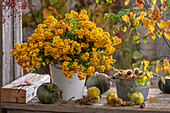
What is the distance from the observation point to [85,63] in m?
1.32

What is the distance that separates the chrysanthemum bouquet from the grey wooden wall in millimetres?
150

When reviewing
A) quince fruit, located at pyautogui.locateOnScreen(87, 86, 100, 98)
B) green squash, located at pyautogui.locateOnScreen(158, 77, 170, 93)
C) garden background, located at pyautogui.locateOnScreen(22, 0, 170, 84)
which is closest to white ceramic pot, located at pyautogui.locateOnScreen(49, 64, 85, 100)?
quince fruit, located at pyautogui.locateOnScreen(87, 86, 100, 98)

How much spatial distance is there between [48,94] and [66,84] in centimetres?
14

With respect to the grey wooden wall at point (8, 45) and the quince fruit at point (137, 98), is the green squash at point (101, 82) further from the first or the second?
the grey wooden wall at point (8, 45)

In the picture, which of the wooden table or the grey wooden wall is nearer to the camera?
the wooden table

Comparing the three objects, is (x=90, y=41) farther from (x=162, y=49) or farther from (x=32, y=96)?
(x=162, y=49)

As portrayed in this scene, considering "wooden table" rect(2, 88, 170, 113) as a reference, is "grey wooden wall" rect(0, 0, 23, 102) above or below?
above

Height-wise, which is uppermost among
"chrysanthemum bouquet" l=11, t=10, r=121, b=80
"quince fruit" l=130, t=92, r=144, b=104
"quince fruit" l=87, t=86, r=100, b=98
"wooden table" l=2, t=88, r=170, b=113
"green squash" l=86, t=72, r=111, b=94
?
"chrysanthemum bouquet" l=11, t=10, r=121, b=80

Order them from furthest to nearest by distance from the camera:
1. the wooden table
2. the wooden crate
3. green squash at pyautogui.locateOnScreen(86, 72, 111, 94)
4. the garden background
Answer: the garden background → green squash at pyautogui.locateOnScreen(86, 72, 111, 94) → the wooden crate → the wooden table

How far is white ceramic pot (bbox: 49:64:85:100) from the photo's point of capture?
55.4 inches

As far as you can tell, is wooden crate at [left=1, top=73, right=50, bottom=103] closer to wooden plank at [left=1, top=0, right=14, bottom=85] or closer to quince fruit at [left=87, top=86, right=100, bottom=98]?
wooden plank at [left=1, top=0, right=14, bottom=85]

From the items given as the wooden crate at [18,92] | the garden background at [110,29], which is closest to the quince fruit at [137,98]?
the wooden crate at [18,92]

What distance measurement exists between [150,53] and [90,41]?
6.48ft

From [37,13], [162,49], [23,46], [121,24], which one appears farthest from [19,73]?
[162,49]
